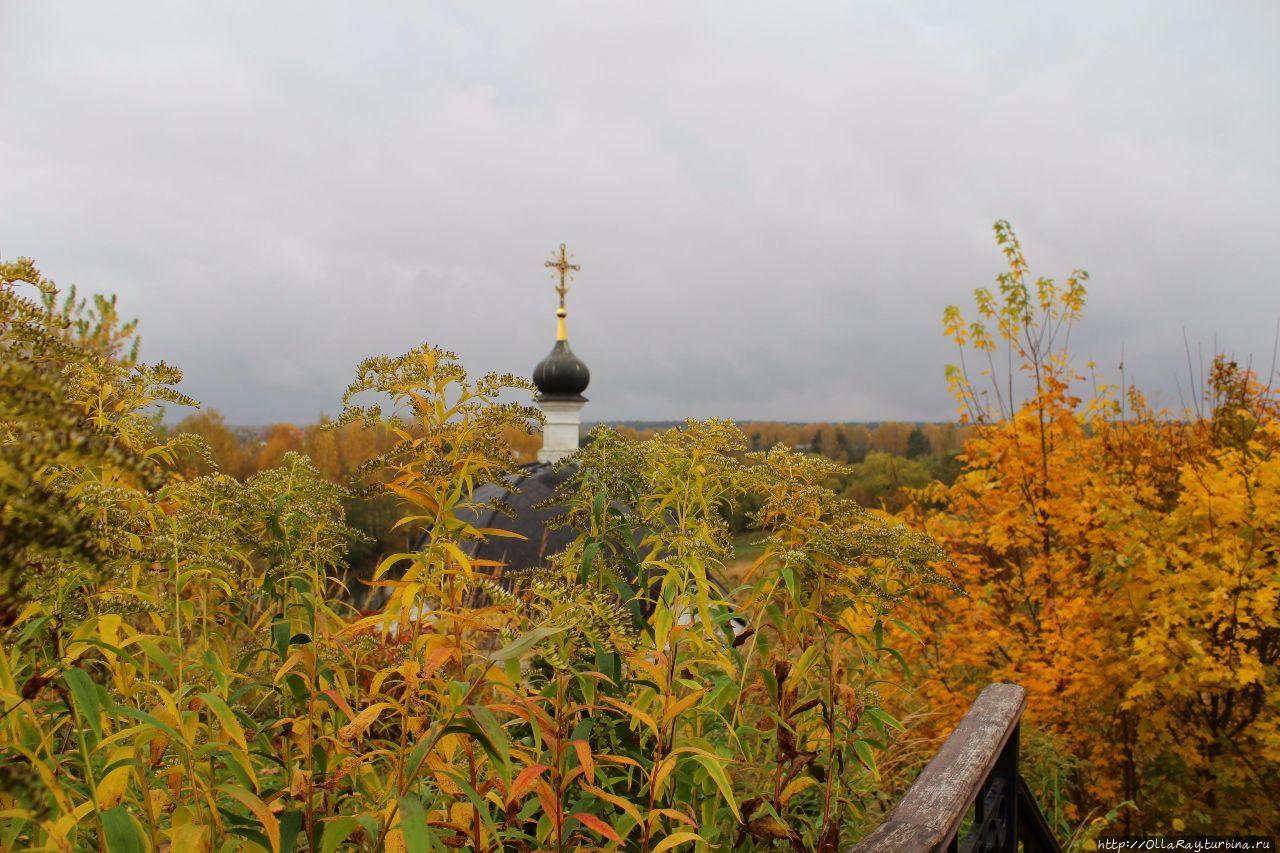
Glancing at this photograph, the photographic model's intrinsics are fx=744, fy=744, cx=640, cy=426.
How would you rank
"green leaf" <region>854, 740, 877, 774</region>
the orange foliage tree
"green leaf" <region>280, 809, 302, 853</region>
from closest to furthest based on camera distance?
"green leaf" <region>280, 809, 302, 853</region> → "green leaf" <region>854, 740, 877, 774</region> → the orange foliage tree

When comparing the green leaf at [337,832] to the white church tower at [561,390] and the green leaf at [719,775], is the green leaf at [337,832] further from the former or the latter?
the white church tower at [561,390]

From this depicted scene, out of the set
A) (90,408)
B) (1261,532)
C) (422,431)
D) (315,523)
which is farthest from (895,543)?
(1261,532)

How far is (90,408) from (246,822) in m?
0.84

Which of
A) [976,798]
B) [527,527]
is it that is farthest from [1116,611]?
[527,527]

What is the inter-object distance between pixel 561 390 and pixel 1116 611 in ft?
26.0

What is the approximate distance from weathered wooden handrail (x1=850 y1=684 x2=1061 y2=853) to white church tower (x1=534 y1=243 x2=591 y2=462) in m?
8.22

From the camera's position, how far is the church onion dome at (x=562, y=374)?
1070cm

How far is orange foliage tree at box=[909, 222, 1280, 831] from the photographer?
11.7ft

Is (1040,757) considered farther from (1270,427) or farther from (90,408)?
(90,408)

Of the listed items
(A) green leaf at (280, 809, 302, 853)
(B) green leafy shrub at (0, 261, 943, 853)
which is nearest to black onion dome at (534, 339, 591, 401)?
(B) green leafy shrub at (0, 261, 943, 853)

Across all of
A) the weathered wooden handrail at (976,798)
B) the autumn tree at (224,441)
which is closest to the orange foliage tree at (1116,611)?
the weathered wooden handrail at (976,798)

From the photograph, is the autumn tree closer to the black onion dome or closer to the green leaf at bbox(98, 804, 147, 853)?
the black onion dome

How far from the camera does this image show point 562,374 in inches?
422

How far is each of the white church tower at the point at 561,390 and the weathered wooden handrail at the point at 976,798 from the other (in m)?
8.22
